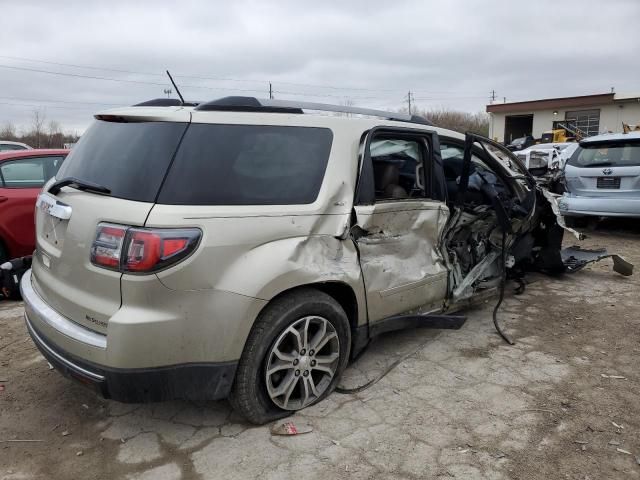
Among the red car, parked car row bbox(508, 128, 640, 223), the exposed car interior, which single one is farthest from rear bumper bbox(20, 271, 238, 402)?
parked car row bbox(508, 128, 640, 223)

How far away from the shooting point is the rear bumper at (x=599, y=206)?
7703mm

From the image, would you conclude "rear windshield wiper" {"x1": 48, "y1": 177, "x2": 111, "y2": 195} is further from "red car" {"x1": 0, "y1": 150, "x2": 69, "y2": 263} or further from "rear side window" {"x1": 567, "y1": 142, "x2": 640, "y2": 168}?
"rear side window" {"x1": 567, "y1": 142, "x2": 640, "y2": 168}

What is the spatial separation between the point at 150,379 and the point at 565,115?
36635 millimetres

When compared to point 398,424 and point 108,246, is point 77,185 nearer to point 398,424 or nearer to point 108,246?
point 108,246

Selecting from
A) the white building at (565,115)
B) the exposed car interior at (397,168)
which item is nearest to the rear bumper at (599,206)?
the exposed car interior at (397,168)

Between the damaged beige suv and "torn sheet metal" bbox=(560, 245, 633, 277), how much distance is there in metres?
2.83

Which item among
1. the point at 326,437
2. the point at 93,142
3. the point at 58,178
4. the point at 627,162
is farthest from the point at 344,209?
the point at 627,162

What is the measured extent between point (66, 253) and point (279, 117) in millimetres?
1358

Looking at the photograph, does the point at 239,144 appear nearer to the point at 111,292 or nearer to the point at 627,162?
the point at 111,292

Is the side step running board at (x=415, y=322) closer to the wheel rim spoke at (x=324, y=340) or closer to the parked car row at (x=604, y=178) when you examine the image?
the wheel rim spoke at (x=324, y=340)

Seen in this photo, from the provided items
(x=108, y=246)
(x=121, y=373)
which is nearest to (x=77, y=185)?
(x=108, y=246)

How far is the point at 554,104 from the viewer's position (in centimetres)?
3344

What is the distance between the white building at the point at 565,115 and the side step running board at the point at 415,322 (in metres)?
30.0

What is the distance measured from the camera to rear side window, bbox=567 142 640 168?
25.9 feet
